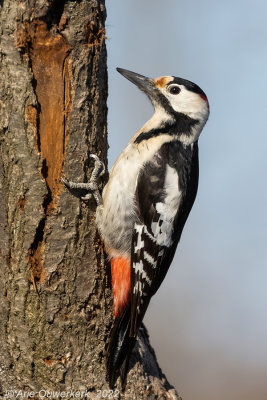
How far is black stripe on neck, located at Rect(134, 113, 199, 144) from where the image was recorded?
3754mm

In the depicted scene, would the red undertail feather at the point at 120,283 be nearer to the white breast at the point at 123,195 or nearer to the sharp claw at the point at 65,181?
the white breast at the point at 123,195

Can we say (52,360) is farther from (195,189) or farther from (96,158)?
(195,189)

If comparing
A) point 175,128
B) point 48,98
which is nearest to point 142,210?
point 175,128

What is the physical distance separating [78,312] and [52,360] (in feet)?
0.98

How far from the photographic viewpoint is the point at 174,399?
3.48 meters

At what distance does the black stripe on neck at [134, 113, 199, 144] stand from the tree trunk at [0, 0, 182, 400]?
0.57 m

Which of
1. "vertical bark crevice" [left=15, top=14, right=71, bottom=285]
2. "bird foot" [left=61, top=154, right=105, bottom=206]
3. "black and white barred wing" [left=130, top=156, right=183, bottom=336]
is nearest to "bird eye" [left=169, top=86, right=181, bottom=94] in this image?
"black and white barred wing" [left=130, top=156, right=183, bottom=336]

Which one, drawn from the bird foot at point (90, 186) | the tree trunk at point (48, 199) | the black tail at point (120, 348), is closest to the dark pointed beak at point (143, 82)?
the tree trunk at point (48, 199)

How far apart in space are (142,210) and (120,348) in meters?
0.88

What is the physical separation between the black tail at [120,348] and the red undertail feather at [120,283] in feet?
0.16

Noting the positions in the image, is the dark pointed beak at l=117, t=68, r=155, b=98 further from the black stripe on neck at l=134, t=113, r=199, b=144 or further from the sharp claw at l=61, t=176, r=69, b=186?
the sharp claw at l=61, t=176, r=69, b=186

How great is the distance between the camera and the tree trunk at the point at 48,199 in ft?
9.98

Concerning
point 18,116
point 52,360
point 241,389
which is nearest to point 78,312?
point 52,360

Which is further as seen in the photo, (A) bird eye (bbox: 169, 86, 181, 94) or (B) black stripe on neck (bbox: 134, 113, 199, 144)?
(A) bird eye (bbox: 169, 86, 181, 94)
